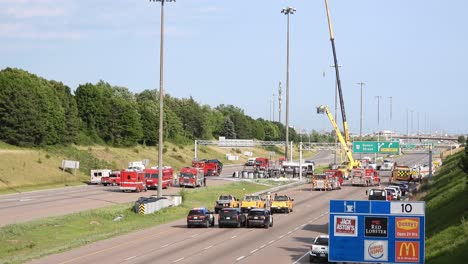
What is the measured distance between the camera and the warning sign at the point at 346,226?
22.5 metres

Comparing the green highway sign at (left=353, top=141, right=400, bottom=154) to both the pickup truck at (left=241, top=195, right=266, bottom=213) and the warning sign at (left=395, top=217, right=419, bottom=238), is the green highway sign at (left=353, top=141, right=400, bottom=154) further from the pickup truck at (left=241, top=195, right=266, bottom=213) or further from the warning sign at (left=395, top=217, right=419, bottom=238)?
the warning sign at (left=395, top=217, right=419, bottom=238)

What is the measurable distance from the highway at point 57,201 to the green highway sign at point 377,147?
3252 centimetres

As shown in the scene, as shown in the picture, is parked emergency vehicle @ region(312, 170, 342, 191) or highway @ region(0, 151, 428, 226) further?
parked emergency vehicle @ region(312, 170, 342, 191)

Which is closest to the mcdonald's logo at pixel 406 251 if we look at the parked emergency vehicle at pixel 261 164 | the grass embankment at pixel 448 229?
the grass embankment at pixel 448 229

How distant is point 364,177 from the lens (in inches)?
4028

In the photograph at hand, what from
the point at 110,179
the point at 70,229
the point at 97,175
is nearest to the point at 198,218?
the point at 70,229

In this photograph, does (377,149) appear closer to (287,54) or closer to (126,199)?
(287,54)

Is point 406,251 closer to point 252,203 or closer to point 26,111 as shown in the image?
point 252,203

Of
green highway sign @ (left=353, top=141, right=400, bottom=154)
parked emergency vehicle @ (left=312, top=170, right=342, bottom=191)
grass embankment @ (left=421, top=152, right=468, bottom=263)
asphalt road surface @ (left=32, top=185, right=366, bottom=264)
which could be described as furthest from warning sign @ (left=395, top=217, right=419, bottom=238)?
green highway sign @ (left=353, top=141, right=400, bottom=154)

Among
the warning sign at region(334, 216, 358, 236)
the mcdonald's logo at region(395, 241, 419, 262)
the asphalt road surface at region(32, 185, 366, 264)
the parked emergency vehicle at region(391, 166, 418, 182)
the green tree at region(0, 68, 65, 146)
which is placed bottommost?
the asphalt road surface at region(32, 185, 366, 264)

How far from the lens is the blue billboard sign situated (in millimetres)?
22016

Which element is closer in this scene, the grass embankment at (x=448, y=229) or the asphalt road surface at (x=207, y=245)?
the grass embankment at (x=448, y=229)

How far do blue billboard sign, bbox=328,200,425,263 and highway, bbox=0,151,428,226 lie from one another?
36.3 m

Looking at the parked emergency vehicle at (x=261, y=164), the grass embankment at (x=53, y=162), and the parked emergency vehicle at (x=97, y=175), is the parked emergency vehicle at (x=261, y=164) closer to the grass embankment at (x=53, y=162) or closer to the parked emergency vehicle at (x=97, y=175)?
the grass embankment at (x=53, y=162)
